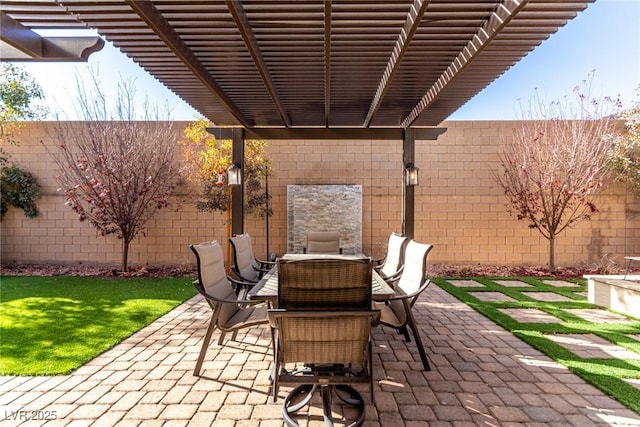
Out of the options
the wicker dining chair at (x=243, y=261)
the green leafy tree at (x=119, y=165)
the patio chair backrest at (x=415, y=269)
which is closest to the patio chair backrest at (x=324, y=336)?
the patio chair backrest at (x=415, y=269)

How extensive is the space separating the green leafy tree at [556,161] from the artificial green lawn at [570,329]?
148 cm

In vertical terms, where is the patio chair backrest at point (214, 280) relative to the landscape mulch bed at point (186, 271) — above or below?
above

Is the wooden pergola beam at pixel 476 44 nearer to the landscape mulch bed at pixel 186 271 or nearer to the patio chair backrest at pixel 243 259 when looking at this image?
the patio chair backrest at pixel 243 259

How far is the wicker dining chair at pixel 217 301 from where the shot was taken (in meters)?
2.49

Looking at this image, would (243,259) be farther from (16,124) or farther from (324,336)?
(16,124)

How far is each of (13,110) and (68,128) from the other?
0.95 m

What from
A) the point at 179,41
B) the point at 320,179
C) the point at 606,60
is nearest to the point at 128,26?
the point at 179,41

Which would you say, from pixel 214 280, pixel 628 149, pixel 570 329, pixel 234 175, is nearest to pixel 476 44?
pixel 214 280

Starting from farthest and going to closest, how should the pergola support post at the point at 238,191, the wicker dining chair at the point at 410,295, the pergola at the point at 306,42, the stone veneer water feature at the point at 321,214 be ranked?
the stone veneer water feature at the point at 321,214, the pergola support post at the point at 238,191, the wicker dining chair at the point at 410,295, the pergola at the point at 306,42

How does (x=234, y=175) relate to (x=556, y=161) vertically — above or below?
below

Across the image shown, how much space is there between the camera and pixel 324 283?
1.86 metres

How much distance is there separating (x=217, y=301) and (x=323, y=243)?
10.2 ft

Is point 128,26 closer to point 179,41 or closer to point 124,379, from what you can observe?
point 179,41

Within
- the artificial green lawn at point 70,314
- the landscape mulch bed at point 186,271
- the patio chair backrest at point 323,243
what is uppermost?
the patio chair backrest at point 323,243
